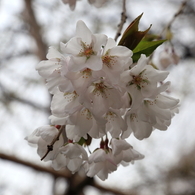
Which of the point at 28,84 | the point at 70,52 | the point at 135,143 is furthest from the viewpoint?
the point at 135,143

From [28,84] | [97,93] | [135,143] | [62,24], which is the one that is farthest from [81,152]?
[135,143]

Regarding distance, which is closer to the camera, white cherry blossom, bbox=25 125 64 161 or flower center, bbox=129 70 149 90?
flower center, bbox=129 70 149 90

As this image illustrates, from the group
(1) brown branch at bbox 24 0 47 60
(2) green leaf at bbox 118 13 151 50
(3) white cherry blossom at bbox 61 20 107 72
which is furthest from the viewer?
(1) brown branch at bbox 24 0 47 60

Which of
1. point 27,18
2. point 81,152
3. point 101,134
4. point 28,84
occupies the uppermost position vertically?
point 101,134

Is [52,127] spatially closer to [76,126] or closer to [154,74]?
[76,126]

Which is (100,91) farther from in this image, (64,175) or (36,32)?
(36,32)

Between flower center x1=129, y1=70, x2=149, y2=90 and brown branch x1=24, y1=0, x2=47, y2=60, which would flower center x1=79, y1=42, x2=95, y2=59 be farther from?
brown branch x1=24, y1=0, x2=47, y2=60

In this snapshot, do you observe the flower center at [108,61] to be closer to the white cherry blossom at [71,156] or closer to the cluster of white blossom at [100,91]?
the cluster of white blossom at [100,91]

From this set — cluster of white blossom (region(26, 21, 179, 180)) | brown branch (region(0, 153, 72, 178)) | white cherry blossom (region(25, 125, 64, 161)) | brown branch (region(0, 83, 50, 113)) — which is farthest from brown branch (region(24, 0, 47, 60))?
cluster of white blossom (region(26, 21, 179, 180))

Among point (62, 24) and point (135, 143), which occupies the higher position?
point (62, 24)
